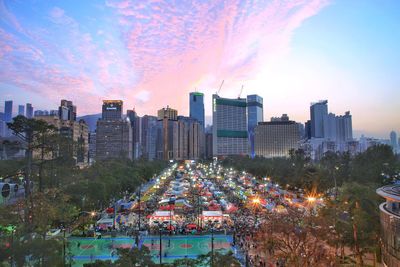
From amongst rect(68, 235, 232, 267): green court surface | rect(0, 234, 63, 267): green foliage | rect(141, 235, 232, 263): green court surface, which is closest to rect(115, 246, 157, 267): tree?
rect(0, 234, 63, 267): green foliage

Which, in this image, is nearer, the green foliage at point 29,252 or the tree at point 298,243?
the green foliage at point 29,252

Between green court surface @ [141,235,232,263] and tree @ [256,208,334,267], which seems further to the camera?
green court surface @ [141,235,232,263]

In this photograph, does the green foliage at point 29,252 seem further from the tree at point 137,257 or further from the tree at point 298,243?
the tree at point 298,243

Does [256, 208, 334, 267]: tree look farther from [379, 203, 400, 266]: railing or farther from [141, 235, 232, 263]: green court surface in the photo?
[141, 235, 232, 263]: green court surface

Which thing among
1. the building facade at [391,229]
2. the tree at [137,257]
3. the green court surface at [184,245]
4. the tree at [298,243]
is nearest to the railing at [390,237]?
the building facade at [391,229]

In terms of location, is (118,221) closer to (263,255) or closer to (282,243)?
(263,255)

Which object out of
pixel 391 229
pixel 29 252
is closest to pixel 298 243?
pixel 391 229
